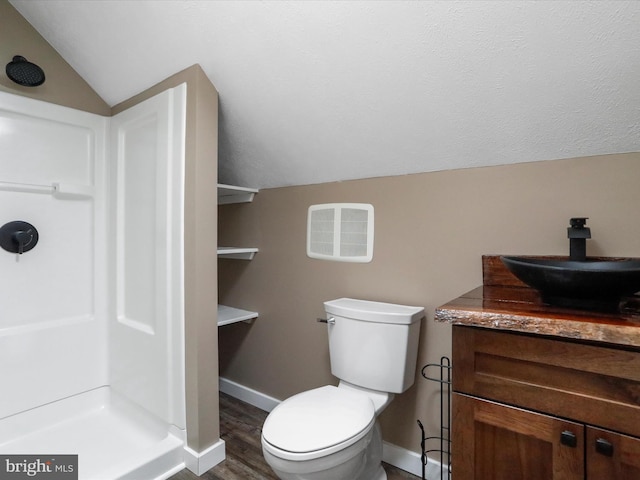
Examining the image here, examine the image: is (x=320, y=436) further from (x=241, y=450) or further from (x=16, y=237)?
(x=16, y=237)

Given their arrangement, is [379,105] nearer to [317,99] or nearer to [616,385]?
[317,99]

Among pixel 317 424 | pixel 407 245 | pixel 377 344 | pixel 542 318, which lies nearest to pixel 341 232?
pixel 407 245

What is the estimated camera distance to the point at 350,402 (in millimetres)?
1385

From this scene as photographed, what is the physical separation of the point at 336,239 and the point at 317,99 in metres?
0.72

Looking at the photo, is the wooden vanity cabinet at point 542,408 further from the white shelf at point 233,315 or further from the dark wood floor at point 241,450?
the white shelf at point 233,315

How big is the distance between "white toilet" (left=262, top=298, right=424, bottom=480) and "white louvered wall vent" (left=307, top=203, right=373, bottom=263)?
254 millimetres

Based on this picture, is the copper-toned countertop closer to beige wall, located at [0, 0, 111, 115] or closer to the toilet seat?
the toilet seat

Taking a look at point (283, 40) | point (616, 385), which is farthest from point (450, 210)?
point (283, 40)

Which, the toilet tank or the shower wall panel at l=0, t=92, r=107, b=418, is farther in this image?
the shower wall panel at l=0, t=92, r=107, b=418

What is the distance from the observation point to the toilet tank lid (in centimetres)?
145

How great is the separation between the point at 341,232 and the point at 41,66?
1.86m

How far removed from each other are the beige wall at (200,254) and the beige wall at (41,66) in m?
0.76

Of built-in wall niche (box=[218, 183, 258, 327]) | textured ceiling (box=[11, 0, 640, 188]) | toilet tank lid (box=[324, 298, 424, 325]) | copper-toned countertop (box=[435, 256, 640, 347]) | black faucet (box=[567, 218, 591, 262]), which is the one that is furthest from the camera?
built-in wall niche (box=[218, 183, 258, 327])

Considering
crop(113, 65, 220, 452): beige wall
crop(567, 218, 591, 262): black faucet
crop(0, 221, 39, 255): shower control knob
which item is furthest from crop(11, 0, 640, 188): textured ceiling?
crop(0, 221, 39, 255): shower control knob
